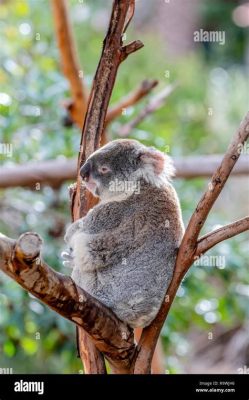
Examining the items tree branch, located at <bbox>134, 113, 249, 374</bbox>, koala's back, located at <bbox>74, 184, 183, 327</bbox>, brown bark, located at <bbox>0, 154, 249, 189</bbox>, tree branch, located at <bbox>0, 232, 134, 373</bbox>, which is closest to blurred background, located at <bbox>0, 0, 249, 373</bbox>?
brown bark, located at <bbox>0, 154, 249, 189</bbox>

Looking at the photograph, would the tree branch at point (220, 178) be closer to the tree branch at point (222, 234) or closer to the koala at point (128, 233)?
the tree branch at point (222, 234)

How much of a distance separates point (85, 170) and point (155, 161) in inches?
10.2

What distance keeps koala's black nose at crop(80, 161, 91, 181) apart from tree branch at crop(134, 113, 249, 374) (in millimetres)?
487

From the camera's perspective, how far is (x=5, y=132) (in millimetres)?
3959

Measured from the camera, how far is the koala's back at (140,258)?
2428mm

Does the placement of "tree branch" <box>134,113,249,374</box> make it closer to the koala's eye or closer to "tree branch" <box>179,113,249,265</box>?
"tree branch" <box>179,113,249,265</box>

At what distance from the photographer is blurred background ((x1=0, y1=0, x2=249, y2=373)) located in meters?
3.83

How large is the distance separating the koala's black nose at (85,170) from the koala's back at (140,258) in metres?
0.12

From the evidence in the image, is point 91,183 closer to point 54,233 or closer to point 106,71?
point 106,71

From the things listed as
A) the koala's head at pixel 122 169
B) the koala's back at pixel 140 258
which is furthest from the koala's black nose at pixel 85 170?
the koala's back at pixel 140 258

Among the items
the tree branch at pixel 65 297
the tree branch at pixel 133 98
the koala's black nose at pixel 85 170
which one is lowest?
the tree branch at pixel 65 297

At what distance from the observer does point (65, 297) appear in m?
2.05
